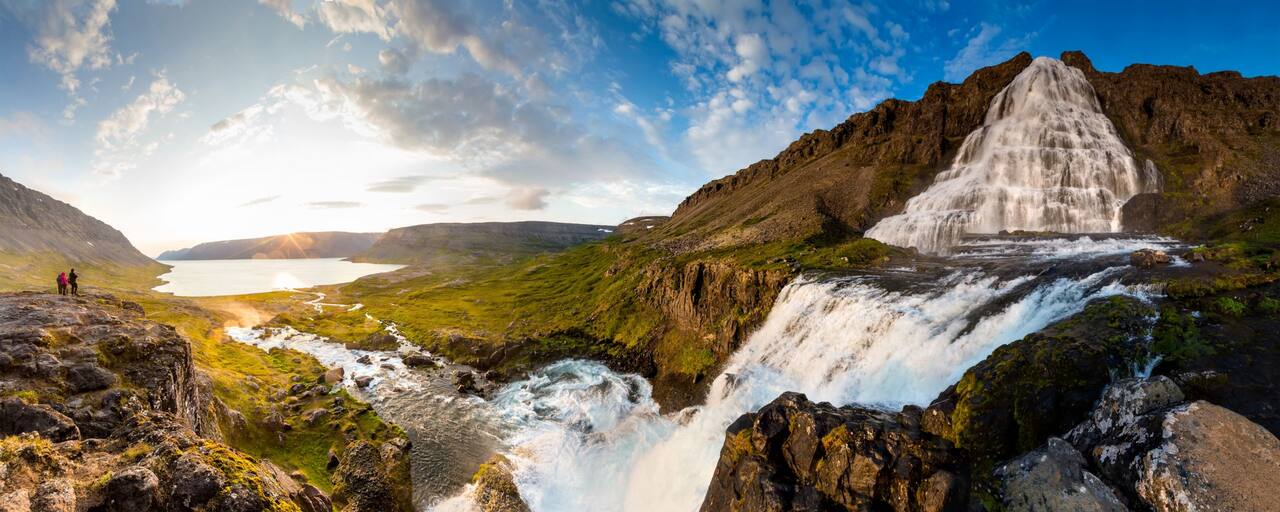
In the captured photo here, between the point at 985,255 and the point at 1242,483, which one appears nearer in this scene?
the point at 1242,483

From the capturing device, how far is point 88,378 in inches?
671

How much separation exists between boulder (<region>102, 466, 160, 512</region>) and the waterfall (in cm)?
2060

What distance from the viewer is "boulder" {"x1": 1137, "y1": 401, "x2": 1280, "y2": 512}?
10.7m

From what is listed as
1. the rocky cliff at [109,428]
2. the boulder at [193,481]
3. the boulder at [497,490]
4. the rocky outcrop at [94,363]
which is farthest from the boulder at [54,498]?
the boulder at [497,490]

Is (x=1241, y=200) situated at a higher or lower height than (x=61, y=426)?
higher

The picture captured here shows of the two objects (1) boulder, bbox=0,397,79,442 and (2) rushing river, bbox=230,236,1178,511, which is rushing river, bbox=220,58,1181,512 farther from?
(1) boulder, bbox=0,397,79,442

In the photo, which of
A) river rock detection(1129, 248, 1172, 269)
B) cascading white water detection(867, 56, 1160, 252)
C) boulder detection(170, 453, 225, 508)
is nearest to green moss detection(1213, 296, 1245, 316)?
river rock detection(1129, 248, 1172, 269)

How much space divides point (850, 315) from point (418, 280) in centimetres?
17544

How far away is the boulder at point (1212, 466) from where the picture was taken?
10.7m

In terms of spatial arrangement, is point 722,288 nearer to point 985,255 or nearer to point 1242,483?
point 985,255

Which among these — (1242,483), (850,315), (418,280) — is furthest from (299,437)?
(418,280)

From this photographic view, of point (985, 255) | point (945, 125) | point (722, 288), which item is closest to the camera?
point (985, 255)

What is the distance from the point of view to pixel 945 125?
93.0m

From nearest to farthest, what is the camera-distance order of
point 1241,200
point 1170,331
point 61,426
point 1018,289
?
1. point 61,426
2. point 1170,331
3. point 1018,289
4. point 1241,200
